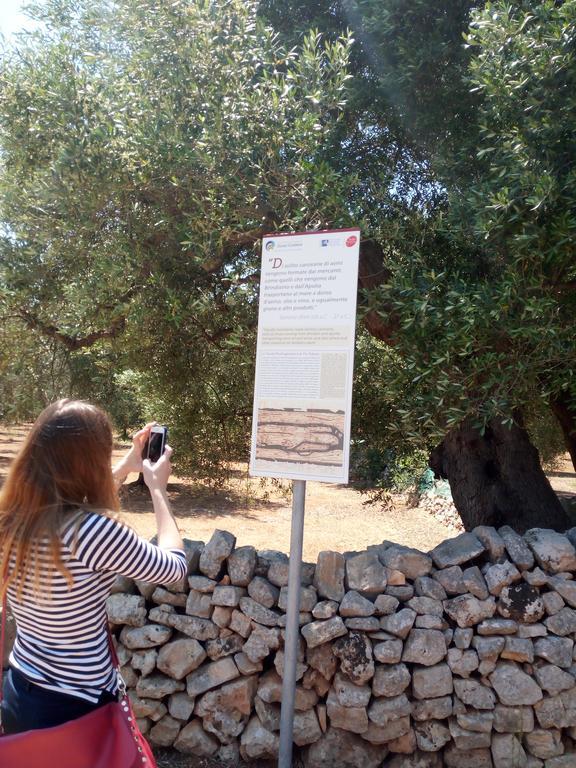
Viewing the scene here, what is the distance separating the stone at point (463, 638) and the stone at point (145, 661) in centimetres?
194

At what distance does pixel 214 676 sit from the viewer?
4254 millimetres

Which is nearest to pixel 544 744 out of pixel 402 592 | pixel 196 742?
pixel 402 592

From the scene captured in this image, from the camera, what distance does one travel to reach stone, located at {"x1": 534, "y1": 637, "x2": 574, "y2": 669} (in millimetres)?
4113

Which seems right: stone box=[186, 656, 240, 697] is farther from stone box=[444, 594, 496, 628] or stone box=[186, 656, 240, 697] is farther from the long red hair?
the long red hair

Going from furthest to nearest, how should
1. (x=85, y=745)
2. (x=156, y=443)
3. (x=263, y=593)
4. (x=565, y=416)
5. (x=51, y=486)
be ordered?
(x=565, y=416) → (x=263, y=593) → (x=156, y=443) → (x=51, y=486) → (x=85, y=745)

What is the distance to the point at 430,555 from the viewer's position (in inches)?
174

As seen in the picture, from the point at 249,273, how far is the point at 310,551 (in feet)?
29.1

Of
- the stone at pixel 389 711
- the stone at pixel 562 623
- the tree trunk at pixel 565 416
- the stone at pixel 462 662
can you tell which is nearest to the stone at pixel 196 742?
the stone at pixel 389 711

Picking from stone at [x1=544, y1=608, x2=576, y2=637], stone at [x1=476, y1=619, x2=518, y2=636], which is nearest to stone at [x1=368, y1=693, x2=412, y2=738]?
stone at [x1=476, y1=619, x2=518, y2=636]

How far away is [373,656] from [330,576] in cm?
54

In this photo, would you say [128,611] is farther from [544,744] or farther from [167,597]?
[544,744]

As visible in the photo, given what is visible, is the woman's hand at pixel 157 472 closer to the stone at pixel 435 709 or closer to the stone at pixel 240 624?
the stone at pixel 240 624

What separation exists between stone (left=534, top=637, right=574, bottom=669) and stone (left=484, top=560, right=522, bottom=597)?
404 mm

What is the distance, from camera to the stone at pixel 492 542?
14.3ft
